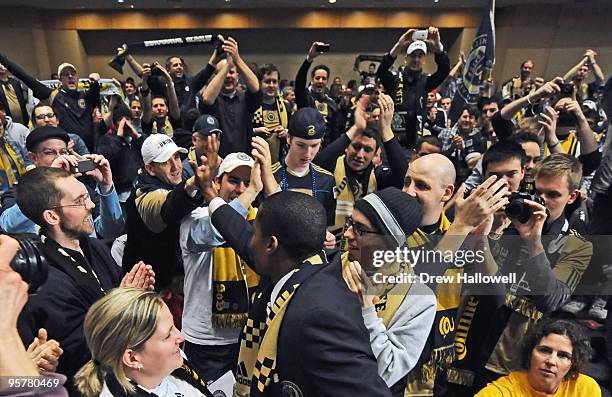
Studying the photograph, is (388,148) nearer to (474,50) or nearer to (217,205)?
(217,205)

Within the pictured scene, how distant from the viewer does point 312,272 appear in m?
1.51

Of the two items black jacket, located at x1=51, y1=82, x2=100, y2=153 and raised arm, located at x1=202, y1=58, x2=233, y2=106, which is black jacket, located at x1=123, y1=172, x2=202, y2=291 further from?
black jacket, located at x1=51, y1=82, x2=100, y2=153

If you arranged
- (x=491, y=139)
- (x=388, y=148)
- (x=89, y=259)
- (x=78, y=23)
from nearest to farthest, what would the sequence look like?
(x=89, y=259)
(x=388, y=148)
(x=491, y=139)
(x=78, y=23)

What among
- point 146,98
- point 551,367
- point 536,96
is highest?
point 536,96

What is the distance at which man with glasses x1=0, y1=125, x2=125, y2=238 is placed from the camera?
8.21 ft

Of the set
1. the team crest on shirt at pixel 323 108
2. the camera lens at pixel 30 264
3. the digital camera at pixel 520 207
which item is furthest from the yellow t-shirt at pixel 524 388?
the team crest on shirt at pixel 323 108

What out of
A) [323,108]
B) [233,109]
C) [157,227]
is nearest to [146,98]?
[233,109]

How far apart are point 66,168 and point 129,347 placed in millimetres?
1401

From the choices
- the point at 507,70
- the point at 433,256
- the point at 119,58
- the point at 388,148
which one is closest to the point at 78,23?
the point at 119,58

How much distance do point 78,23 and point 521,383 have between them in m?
15.9

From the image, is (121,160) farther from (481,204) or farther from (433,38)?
(481,204)

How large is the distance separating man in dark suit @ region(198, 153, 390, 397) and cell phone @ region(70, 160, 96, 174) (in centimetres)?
136

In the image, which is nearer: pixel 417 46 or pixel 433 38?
pixel 433 38

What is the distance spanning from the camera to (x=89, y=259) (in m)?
2.10
